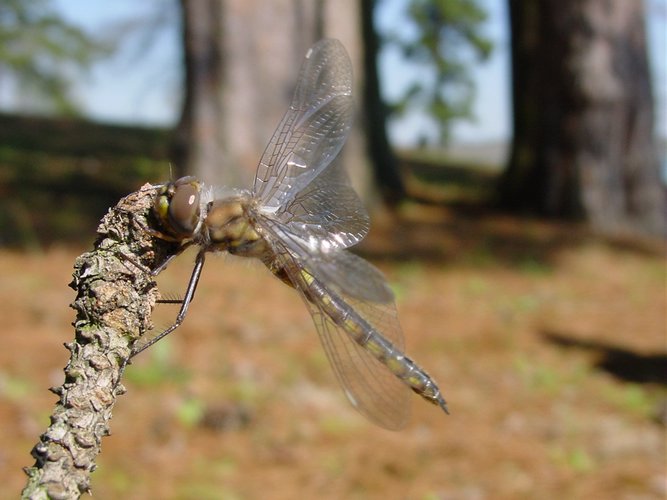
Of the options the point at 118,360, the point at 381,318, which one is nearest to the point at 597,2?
the point at 381,318

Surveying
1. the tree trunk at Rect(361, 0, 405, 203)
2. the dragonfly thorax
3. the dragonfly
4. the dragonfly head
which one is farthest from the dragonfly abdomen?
the tree trunk at Rect(361, 0, 405, 203)

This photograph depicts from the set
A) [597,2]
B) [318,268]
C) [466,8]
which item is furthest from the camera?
[466,8]

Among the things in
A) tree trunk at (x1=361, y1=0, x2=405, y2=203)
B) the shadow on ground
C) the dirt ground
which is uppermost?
tree trunk at (x1=361, y1=0, x2=405, y2=203)

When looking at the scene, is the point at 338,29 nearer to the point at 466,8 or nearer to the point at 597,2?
the point at 597,2

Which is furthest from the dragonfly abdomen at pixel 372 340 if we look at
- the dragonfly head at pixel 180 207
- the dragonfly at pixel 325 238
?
the dragonfly head at pixel 180 207

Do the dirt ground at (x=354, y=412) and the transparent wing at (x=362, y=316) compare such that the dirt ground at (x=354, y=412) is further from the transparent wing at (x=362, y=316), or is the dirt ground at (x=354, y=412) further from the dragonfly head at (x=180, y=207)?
the dragonfly head at (x=180, y=207)

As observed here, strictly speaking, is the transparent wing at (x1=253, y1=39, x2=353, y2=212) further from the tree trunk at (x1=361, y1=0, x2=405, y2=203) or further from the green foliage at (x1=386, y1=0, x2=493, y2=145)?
the green foliage at (x1=386, y1=0, x2=493, y2=145)
